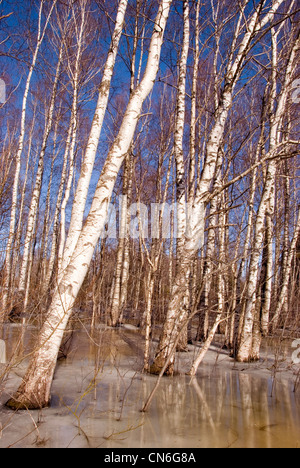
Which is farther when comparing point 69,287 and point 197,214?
point 197,214

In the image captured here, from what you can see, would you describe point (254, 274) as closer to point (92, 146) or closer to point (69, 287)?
point (92, 146)

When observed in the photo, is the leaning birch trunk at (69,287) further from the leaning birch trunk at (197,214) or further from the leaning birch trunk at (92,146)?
the leaning birch trunk at (197,214)

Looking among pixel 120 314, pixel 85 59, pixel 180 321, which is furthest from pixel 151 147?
pixel 180 321

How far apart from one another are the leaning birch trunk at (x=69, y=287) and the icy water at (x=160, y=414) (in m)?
0.18

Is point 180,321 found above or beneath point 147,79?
beneath

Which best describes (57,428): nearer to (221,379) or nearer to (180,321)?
(180,321)

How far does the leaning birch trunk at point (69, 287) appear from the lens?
315 cm

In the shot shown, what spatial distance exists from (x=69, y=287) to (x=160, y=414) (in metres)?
1.60

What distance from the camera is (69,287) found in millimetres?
3318

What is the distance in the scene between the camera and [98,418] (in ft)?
10.2

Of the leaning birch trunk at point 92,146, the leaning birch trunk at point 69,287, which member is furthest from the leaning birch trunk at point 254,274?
the leaning birch trunk at point 69,287

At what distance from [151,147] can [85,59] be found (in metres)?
5.26

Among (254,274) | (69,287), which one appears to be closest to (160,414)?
(69,287)

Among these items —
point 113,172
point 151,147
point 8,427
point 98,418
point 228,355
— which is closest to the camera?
point 8,427
